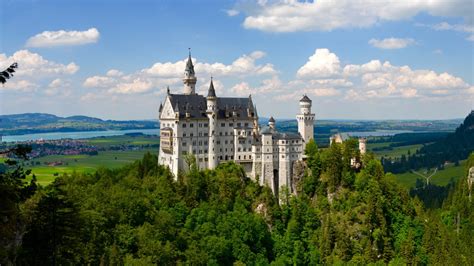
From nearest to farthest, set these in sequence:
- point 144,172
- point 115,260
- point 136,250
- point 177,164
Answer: point 115,260, point 136,250, point 177,164, point 144,172

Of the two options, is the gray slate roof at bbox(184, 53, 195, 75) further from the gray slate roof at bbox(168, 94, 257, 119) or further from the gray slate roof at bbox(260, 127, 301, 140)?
the gray slate roof at bbox(260, 127, 301, 140)

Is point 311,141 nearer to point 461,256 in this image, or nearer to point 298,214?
point 298,214

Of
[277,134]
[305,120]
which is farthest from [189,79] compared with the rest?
[305,120]

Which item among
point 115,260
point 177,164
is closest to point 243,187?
point 177,164

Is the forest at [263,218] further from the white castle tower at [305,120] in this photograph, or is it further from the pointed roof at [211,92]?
the pointed roof at [211,92]

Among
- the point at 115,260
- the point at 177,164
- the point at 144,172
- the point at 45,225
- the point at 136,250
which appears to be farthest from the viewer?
the point at 144,172

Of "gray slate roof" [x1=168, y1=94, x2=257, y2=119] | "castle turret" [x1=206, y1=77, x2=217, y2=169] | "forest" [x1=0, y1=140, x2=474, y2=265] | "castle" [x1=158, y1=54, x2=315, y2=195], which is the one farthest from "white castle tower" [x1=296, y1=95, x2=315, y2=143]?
"castle turret" [x1=206, y1=77, x2=217, y2=169]

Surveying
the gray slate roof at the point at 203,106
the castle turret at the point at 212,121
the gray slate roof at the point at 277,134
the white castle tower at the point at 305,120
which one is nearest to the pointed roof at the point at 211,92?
the castle turret at the point at 212,121
